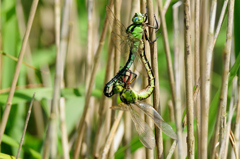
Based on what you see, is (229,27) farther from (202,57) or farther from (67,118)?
(67,118)

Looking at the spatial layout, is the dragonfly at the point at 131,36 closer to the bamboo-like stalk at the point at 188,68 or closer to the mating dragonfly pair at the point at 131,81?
the mating dragonfly pair at the point at 131,81

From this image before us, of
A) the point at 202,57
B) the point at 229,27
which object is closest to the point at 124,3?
the point at 229,27

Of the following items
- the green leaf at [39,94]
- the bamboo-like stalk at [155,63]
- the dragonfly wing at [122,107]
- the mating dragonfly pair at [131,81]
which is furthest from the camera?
the green leaf at [39,94]

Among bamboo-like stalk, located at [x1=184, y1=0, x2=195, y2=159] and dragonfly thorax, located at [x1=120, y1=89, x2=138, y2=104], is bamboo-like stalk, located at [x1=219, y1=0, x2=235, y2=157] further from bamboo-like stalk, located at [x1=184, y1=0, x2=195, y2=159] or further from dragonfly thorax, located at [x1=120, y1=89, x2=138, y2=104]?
dragonfly thorax, located at [x1=120, y1=89, x2=138, y2=104]

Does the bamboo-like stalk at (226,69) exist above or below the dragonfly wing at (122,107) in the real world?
above

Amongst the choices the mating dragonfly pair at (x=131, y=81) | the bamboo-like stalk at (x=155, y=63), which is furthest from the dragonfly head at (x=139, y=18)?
the bamboo-like stalk at (x=155, y=63)

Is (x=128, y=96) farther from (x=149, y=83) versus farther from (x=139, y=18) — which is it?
(x=139, y=18)

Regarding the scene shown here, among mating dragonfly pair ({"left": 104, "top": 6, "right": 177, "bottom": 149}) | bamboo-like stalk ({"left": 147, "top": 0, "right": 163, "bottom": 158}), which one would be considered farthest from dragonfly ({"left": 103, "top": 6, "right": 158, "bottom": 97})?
bamboo-like stalk ({"left": 147, "top": 0, "right": 163, "bottom": 158})
